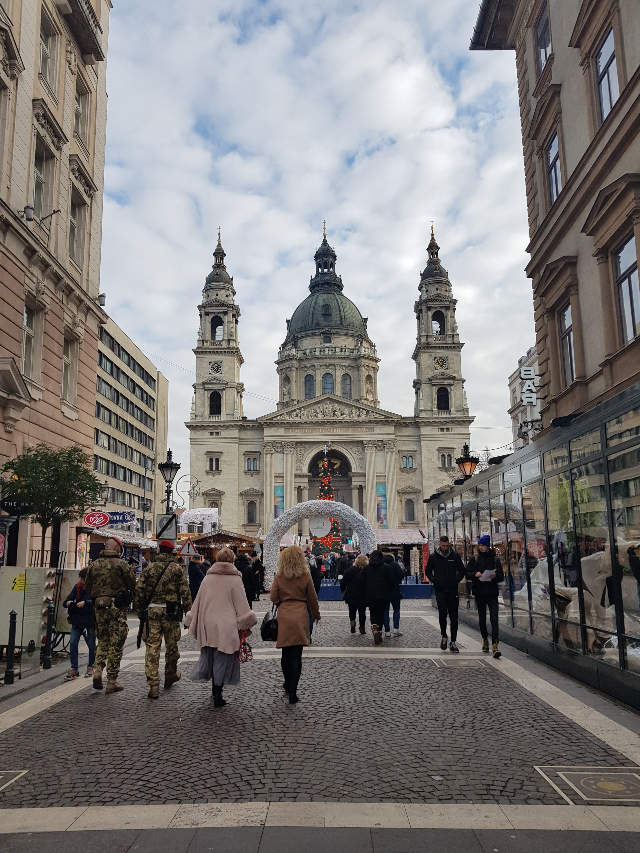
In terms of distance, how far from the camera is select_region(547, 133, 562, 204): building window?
1565 cm

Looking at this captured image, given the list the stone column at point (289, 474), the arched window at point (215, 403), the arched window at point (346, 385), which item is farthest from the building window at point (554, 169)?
the arched window at point (346, 385)

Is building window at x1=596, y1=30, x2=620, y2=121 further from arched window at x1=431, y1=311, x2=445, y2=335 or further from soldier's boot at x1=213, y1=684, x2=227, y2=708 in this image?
arched window at x1=431, y1=311, x2=445, y2=335

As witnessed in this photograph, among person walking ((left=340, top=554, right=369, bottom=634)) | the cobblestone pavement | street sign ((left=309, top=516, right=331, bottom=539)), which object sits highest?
street sign ((left=309, top=516, right=331, bottom=539))

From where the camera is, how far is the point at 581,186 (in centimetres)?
1339

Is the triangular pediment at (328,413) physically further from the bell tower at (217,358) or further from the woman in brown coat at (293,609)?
the woman in brown coat at (293,609)

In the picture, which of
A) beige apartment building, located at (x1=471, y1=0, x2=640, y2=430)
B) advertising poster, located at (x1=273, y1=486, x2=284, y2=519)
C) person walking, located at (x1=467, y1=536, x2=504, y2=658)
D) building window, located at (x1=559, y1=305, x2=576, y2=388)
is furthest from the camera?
advertising poster, located at (x1=273, y1=486, x2=284, y2=519)

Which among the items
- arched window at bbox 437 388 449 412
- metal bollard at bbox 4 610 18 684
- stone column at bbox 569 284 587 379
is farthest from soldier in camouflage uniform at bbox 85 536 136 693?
arched window at bbox 437 388 449 412

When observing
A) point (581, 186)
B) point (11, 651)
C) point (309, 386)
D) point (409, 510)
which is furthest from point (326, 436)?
point (11, 651)

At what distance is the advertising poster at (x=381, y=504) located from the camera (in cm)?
6919

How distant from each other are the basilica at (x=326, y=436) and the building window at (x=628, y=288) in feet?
190

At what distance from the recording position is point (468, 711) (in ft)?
23.9

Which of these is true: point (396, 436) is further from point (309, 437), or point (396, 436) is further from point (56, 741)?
point (56, 741)

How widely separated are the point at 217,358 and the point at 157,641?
225ft

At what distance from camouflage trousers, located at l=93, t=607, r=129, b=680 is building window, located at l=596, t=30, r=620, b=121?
443 inches
